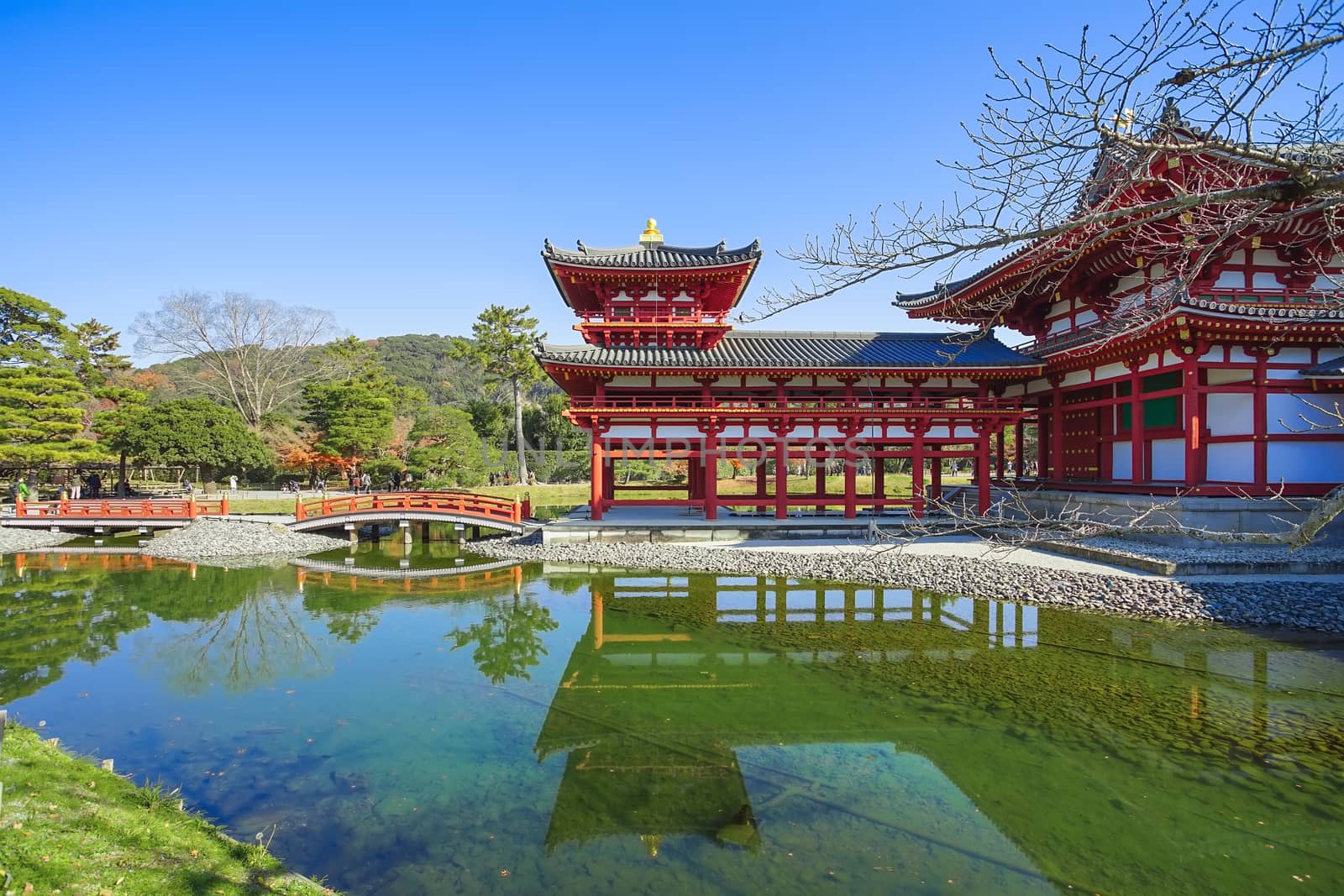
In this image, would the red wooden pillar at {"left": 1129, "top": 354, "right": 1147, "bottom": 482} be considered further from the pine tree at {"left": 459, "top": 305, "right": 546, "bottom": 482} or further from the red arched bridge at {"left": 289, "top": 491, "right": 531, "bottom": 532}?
the pine tree at {"left": 459, "top": 305, "right": 546, "bottom": 482}

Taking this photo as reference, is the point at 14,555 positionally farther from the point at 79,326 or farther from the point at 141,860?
the point at 141,860

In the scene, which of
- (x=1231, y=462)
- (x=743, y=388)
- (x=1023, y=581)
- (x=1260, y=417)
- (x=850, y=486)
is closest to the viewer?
(x=1023, y=581)

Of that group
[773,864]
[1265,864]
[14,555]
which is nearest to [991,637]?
[1265,864]

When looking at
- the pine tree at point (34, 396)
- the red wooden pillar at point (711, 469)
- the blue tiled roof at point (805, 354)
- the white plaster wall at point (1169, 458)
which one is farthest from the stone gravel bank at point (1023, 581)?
the pine tree at point (34, 396)

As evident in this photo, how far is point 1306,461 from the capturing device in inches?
526

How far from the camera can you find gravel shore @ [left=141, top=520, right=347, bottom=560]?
57.7 ft

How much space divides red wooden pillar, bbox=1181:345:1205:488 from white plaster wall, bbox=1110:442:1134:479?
6.43 feet

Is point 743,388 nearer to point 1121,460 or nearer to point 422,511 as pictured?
point 1121,460

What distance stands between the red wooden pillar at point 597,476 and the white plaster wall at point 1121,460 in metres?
12.7

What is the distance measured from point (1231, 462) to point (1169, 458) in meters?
1.04

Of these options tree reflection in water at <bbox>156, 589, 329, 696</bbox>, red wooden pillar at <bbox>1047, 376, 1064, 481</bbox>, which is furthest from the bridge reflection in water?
red wooden pillar at <bbox>1047, 376, 1064, 481</bbox>

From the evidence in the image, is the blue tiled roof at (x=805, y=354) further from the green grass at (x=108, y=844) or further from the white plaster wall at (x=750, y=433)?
the green grass at (x=108, y=844)

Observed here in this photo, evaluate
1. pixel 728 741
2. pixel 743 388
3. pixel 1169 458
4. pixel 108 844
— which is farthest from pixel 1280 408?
pixel 108 844

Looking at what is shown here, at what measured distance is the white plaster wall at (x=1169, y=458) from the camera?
551 inches
